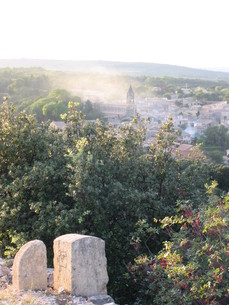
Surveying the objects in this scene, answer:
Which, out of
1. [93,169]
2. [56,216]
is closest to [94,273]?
[56,216]

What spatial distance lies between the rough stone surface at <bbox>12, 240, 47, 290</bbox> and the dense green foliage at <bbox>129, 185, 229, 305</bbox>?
5.21ft

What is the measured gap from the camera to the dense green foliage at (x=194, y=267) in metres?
6.63

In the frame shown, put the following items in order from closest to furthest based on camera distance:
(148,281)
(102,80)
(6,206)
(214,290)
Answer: (214,290), (148,281), (6,206), (102,80)

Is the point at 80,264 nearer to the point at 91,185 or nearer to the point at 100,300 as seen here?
the point at 100,300

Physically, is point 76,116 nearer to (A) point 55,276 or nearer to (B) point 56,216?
(B) point 56,216

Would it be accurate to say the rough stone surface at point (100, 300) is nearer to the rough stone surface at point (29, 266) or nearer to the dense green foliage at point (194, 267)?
the dense green foliage at point (194, 267)

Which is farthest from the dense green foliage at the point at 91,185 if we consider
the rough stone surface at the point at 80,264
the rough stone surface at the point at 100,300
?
the rough stone surface at the point at 100,300

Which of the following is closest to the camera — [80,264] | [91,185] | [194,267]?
[194,267]

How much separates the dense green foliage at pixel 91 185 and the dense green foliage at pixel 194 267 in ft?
1.91

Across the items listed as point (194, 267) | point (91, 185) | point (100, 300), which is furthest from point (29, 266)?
point (194, 267)

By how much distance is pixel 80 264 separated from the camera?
7023 millimetres

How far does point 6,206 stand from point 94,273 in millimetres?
3101

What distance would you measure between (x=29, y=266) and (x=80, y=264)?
Result: 83 cm

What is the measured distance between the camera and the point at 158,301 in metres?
7.21
